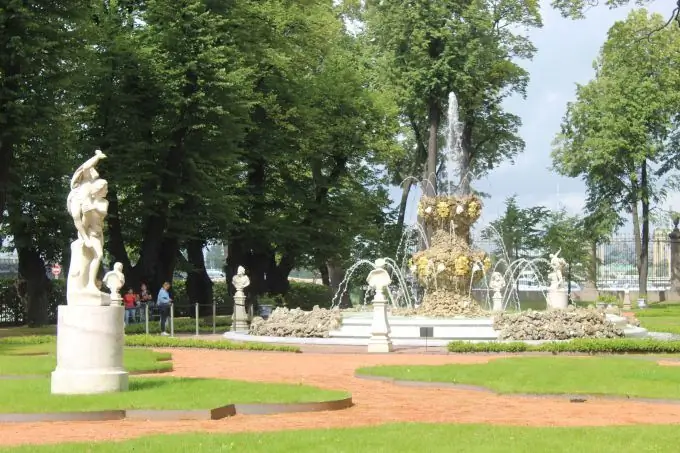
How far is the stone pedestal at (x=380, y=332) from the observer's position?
26703 mm

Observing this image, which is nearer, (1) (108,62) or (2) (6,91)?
(2) (6,91)

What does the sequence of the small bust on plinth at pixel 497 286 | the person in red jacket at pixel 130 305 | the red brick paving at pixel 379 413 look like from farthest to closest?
the small bust on plinth at pixel 497 286 < the person in red jacket at pixel 130 305 < the red brick paving at pixel 379 413

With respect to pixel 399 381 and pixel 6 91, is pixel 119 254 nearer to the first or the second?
pixel 6 91

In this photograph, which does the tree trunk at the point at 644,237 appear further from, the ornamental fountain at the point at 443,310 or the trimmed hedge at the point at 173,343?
the trimmed hedge at the point at 173,343

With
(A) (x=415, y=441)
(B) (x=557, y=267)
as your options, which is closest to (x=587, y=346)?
(B) (x=557, y=267)

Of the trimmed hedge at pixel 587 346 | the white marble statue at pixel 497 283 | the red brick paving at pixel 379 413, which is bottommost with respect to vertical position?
the red brick paving at pixel 379 413

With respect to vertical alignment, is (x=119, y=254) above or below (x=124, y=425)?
above

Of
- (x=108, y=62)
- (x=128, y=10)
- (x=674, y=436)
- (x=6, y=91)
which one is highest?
(x=128, y=10)

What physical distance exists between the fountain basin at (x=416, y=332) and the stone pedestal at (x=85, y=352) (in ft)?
42.6

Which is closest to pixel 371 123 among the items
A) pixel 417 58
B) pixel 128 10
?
pixel 417 58

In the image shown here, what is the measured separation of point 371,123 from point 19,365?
33336mm

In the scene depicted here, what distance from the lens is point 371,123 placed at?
52688 mm

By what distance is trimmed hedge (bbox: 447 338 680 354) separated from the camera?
25312 mm

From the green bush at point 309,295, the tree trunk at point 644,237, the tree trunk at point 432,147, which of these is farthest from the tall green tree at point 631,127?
the green bush at point 309,295
